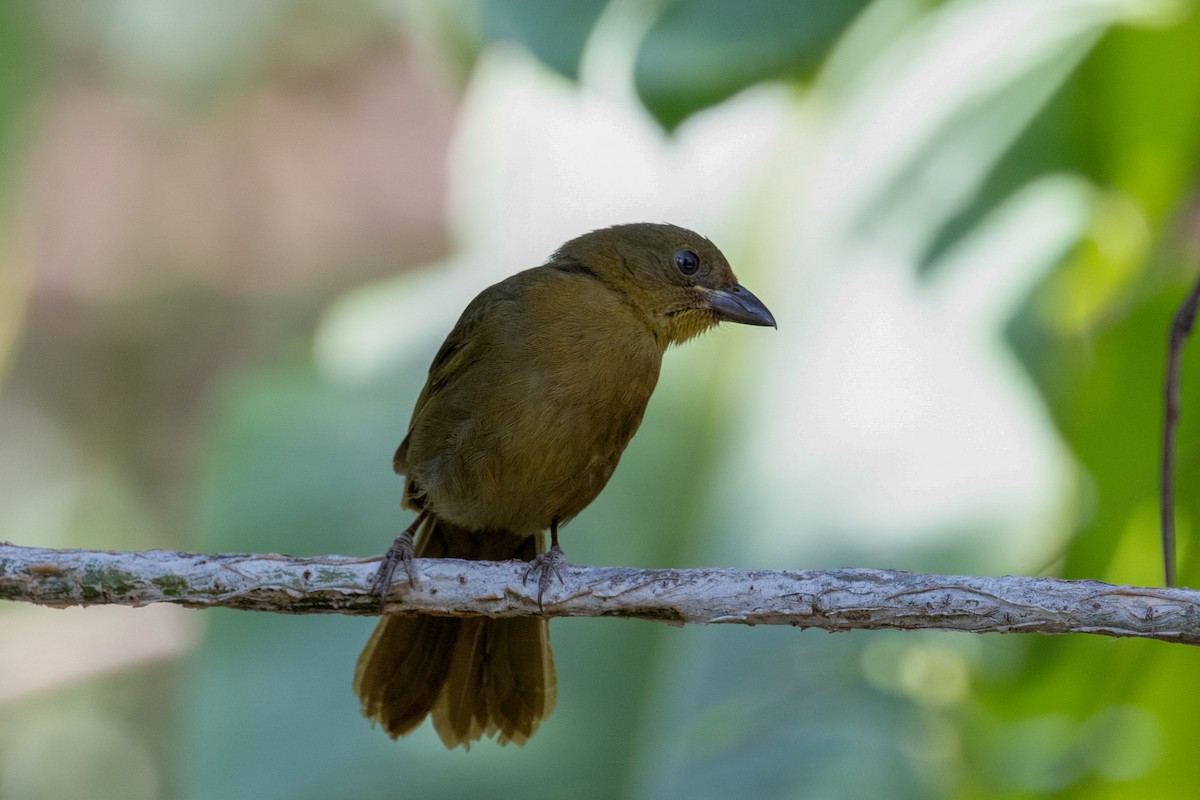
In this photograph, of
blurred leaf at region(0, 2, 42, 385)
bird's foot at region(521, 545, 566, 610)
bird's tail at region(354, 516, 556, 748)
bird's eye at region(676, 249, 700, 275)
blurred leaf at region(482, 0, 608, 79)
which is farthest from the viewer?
blurred leaf at region(482, 0, 608, 79)

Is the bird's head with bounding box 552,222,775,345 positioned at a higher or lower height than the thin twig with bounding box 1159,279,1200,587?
higher

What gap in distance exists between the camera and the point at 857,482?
452cm

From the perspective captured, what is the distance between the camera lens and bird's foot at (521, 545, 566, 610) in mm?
3154

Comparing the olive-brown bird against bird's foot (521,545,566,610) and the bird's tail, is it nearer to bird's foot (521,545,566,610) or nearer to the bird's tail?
the bird's tail

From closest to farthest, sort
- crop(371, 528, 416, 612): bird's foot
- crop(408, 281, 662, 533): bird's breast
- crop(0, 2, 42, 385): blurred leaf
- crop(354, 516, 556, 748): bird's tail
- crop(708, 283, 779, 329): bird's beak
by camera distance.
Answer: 1. crop(371, 528, 416, 612): bird's foot
2. crop(408, 281, 662, 533): bird's breast
3. crop(354, 516, 556, 748): bird's tail
4. crop(708, 283, 779, 329): bird's beak
5. crop(0, 2, 42, 385): blurred leaf

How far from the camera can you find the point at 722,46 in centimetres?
468

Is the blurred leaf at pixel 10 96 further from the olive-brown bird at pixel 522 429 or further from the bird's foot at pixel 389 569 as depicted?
the bird's foot at pixel 389 569

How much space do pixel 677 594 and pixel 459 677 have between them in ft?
4.05

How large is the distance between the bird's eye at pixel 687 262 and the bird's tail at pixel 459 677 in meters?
1.16

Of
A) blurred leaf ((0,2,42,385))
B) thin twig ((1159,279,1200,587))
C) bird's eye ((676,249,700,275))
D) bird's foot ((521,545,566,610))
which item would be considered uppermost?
blurred leaf ((0,2,42,385))

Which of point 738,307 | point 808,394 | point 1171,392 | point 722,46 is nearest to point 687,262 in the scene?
point 738,307

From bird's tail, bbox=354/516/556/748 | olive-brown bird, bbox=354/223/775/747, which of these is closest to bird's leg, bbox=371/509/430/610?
olive-brown bird, bbox=354/223/775/747

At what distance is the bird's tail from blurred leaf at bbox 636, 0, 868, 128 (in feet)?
6.07

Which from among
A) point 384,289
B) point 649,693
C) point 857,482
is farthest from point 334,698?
point 857,482
